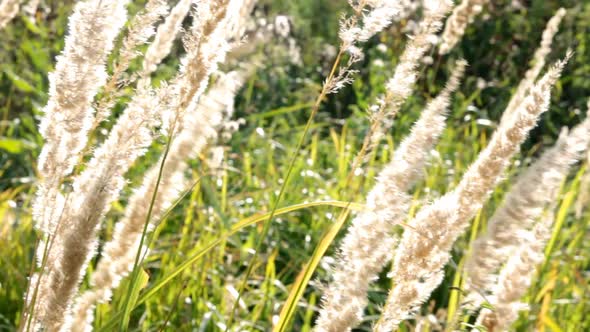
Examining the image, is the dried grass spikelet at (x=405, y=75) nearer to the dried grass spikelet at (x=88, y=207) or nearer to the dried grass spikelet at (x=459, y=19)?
the dried grass spikelet at (x=88, y=207)

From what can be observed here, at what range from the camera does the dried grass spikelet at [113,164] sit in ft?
3.87

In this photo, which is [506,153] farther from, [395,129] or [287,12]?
[287,12]

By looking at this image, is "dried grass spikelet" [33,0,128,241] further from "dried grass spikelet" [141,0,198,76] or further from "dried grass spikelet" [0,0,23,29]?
"dried grass spikelet" [0,0,23,29]

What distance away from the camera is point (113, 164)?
1.22 metres

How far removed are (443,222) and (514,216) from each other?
0.36 feet

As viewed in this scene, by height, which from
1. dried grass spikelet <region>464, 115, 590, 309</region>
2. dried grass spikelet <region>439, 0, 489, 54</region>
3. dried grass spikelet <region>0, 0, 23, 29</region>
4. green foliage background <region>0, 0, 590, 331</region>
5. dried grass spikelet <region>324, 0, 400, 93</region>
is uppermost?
dried grass spikelet <region>439, 0, 489, 54</region>

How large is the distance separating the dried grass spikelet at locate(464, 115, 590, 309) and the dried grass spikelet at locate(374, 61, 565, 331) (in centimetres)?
5

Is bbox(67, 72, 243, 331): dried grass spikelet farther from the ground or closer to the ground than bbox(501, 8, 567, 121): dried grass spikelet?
closer to the ground

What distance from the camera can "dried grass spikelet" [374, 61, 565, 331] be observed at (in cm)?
128

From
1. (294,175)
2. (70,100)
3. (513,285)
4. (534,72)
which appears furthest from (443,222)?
(294,175)

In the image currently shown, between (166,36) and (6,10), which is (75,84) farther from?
(6,10)

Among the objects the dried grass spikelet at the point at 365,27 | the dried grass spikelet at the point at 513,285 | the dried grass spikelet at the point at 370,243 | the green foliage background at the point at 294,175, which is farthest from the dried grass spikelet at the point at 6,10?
the dried grass spikelet at the point at 513,285

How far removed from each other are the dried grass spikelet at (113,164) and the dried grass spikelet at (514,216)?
49cm

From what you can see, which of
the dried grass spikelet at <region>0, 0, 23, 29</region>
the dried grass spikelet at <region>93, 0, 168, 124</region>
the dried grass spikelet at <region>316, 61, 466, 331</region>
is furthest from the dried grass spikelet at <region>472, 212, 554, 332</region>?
the dried grass spikelet at <region>0, 0, 23, 29</region>
